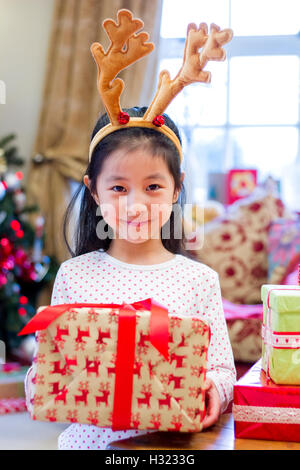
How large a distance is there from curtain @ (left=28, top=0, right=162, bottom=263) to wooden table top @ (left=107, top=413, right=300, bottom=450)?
247 cm

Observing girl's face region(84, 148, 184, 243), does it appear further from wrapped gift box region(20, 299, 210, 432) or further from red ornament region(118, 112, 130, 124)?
wrapped gift box region(20, 299, 210, 432)

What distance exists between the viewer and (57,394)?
72 centimetres

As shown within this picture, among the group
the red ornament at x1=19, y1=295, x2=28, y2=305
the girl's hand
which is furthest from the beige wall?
the girl's hand

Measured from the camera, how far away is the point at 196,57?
2.89 ft

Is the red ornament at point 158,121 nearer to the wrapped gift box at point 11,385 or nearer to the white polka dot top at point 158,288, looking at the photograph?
the white polka dot top at point 158,288

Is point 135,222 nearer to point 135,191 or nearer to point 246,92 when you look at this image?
point 135,191

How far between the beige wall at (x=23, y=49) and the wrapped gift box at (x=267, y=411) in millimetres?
2843

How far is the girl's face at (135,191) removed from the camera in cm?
91

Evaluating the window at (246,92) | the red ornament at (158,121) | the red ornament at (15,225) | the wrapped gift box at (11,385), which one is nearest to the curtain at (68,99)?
the window at (246,92)

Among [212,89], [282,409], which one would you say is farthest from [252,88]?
[282,409]

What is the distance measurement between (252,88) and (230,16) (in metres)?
0.44

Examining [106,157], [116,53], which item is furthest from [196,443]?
[116,53]

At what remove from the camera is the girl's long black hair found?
0.94 metres

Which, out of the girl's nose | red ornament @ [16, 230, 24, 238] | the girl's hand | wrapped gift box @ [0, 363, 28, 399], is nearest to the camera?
the girl's hand
